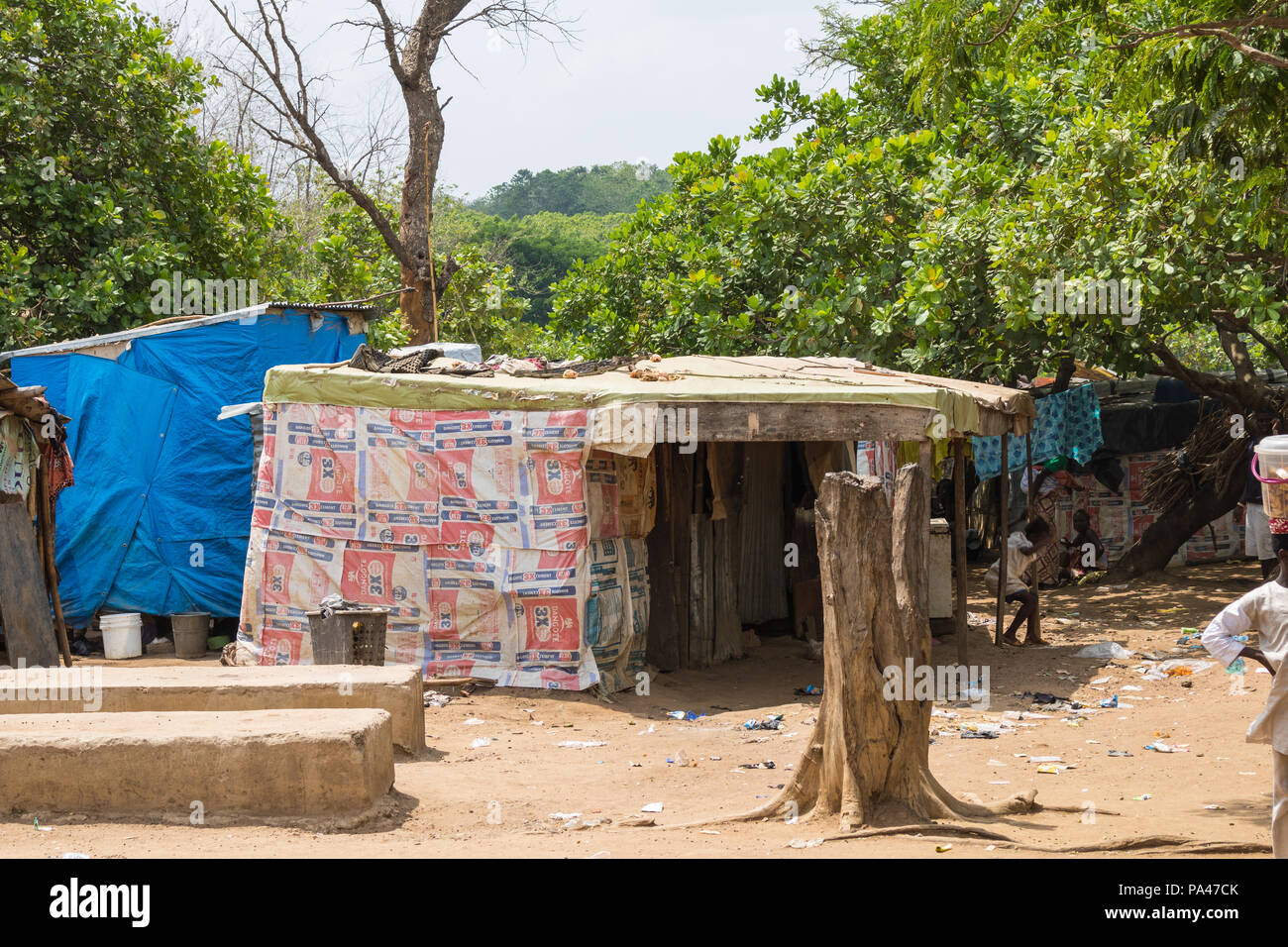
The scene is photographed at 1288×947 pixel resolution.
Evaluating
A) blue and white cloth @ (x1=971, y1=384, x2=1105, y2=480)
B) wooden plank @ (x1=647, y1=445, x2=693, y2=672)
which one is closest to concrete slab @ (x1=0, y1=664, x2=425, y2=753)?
wooden plank @ (x1=647, y1=445, x2=693, y2=672)

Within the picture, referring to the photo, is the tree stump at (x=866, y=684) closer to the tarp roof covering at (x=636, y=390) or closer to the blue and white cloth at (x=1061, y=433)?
the tarp roof covering at (x=636, y=390)

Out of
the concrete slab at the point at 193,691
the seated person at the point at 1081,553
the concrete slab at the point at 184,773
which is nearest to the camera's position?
the concrete slab at the point at 184,773

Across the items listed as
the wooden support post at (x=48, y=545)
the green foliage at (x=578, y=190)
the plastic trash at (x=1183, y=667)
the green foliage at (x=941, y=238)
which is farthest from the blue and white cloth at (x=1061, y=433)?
the green foliage at (x=578, y=190)

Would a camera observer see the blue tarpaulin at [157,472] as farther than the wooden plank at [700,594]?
Yes

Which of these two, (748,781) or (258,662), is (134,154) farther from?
(748,781)

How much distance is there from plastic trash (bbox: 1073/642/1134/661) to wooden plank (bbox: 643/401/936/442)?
10.6 ft

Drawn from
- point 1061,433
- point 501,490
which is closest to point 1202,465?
point 1061,433

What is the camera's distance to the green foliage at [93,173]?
12.6 metres

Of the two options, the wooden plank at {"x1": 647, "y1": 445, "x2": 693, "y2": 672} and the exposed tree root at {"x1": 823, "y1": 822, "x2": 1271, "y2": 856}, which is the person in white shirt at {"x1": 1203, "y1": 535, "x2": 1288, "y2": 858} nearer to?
the exposed tree root at {"x1": 823, "y1": 822, "x2": 1271, "y2": 856}

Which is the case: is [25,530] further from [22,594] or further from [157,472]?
[157,472]

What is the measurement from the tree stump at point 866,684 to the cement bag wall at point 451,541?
142 inches

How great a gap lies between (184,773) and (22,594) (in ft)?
13.8

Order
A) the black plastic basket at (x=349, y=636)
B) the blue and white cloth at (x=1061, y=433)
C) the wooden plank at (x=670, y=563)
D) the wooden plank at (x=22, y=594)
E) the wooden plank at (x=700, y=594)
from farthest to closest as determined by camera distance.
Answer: the blue and white cloth at (x=1061, y=433), the wooden plank at (x=700, y=594), the wooden plank at (x=670, y=563), the wooden plank at (x=22, y=594), the black plastic basket at (x=349, y=636)

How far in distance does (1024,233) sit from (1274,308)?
2.18m
